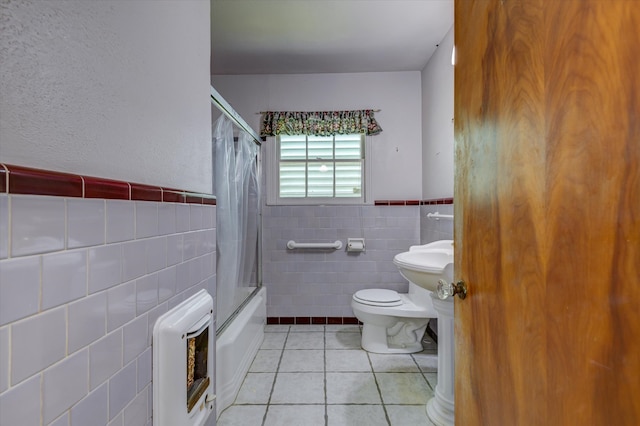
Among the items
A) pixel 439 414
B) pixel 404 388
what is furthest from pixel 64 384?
pixel 404 388

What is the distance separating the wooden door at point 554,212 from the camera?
46cm

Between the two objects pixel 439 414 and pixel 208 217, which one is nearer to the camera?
pixel 208 217

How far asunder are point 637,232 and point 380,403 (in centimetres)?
165

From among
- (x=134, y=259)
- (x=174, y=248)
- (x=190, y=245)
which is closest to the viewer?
(x=134, y=259)

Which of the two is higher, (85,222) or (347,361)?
(85,222)

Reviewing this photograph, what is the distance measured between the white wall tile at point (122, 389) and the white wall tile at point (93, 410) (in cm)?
2

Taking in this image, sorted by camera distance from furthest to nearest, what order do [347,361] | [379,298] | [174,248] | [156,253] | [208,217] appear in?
[379,298] < [347,361] < [208,217] < [174,248] < [156,253]

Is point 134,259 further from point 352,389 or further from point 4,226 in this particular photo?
point 352,389

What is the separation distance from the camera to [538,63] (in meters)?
0.62

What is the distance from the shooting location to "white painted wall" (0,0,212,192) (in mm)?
537

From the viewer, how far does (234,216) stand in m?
2.05

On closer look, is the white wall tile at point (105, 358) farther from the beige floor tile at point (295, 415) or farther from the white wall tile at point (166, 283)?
the beige floor tile at point (295, 415)

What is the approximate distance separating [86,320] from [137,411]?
38cm

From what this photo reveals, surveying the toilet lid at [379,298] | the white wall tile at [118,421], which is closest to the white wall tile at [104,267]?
the white wall tile at [118,421]
